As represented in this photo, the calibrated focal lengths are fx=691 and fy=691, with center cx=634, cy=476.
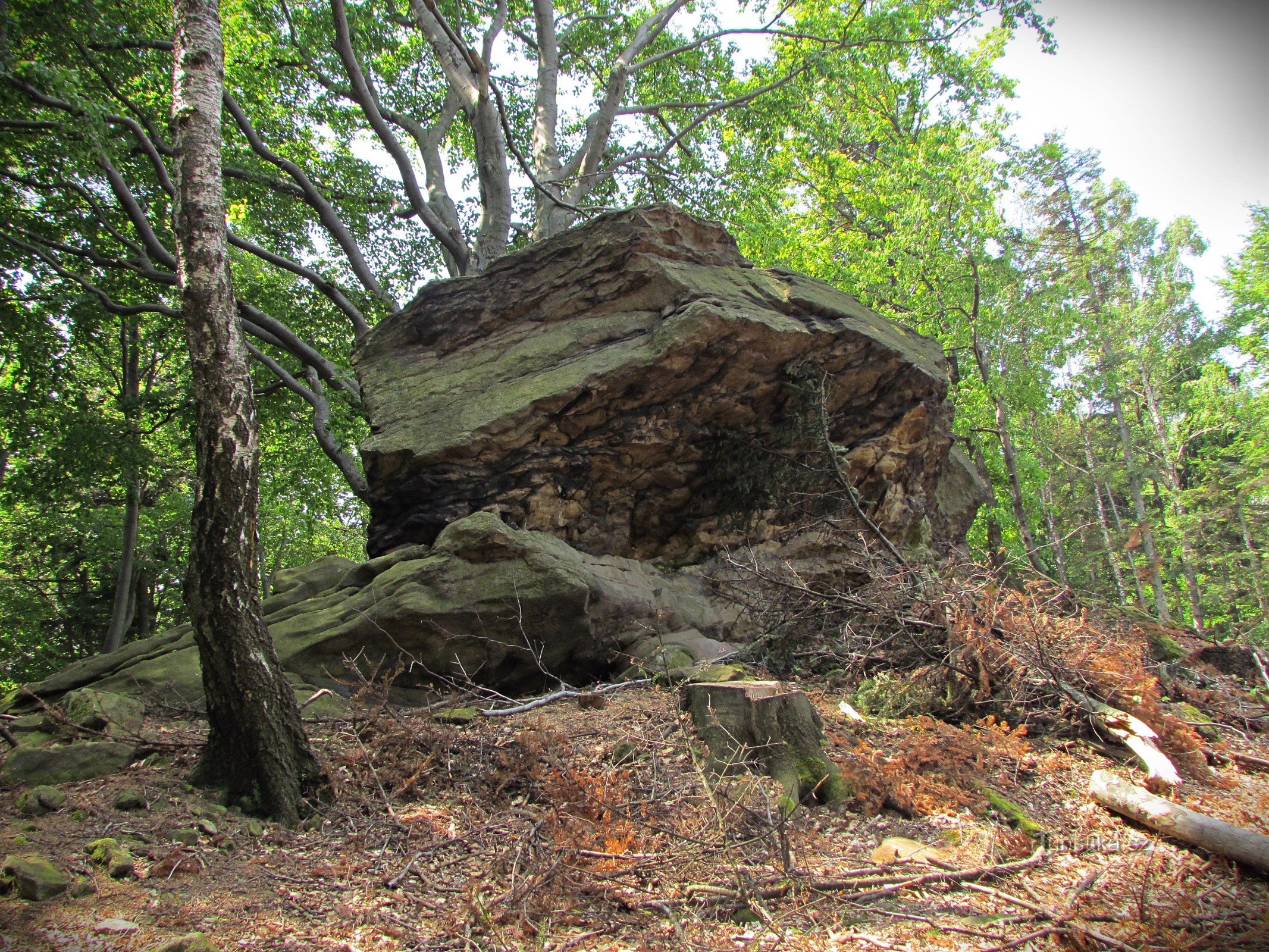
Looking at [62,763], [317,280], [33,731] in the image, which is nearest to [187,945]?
[62,763]

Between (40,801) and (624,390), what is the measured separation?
637 centimetres

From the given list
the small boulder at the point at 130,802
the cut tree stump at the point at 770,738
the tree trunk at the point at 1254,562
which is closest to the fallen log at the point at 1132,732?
the cut tree stump at the point at 770,738

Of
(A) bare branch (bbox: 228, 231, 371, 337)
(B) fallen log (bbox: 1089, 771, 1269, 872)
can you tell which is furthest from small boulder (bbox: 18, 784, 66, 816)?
(A) bare branch (bbox: 228, 231, 371, 337)

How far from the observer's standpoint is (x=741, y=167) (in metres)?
14.9

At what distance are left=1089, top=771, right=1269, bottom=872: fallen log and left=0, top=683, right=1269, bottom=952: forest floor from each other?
0.08 m

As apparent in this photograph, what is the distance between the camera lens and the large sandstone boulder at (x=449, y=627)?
6.25 meters

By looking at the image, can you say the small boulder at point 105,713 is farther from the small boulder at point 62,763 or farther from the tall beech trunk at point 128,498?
the tall beech trunk at point 128,498

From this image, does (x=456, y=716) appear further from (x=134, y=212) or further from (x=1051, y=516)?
(x=1051, y=516)

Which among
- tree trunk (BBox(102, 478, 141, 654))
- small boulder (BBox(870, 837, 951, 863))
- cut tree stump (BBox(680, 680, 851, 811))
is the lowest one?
small boulder (BBox(870, 837, 951, 863))

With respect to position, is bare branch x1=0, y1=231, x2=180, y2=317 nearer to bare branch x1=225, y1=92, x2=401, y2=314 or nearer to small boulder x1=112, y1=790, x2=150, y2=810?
bare branch x1=225, y1=92, x2=401, y2=314

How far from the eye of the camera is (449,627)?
662 cm

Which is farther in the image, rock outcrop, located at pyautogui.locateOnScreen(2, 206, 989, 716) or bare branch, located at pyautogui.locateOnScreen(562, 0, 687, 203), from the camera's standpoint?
bare branch, located at pyautogui.locateOnScreen(562, 0, 687, 203)

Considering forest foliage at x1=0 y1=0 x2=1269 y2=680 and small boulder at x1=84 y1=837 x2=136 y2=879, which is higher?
forest foliage at x1=0 y1=0 x2=1269 y2=680

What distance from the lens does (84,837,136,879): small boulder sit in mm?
2885
